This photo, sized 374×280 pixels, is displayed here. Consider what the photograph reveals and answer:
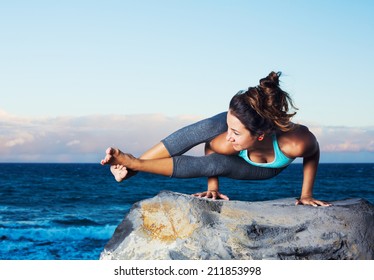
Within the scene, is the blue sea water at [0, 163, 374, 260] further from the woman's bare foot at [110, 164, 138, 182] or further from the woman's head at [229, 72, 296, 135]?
the woman's head at [229, 72, 296, 135]

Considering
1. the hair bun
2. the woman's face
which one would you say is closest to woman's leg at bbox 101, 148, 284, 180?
the woman's face

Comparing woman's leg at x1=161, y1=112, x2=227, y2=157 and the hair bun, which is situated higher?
the hair bun

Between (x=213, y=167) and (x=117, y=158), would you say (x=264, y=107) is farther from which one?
(x=117, y=158)

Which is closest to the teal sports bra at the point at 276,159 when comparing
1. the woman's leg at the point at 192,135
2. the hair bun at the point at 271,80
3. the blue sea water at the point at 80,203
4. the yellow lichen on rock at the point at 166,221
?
the woman's leg at the point at 192,135

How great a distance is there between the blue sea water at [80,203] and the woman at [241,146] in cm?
683

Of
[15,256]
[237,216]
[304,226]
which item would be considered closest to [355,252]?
[304,226]

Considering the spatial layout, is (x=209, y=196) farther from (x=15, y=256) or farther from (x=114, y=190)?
(x=114, y=190)

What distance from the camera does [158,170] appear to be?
379 centimetres

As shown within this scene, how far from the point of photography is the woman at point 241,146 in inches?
143

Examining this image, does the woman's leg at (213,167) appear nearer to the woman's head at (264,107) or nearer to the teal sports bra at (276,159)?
the teal sports bra at (276,159)

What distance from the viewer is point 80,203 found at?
18375mm

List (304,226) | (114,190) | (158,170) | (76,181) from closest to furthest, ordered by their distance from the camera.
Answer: (304,226) → (158,170) → (114,190) → (76,181)

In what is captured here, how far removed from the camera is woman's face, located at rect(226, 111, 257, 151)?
364cm
